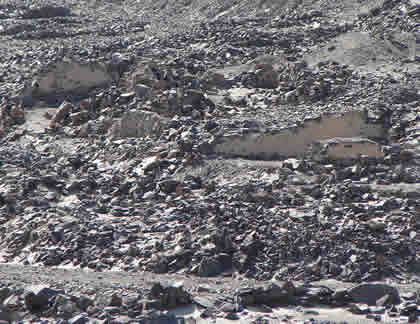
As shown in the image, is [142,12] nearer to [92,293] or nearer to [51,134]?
[51,134]

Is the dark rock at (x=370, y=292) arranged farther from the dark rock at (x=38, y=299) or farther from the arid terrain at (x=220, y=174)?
the dark rock at (x=38, y=299)

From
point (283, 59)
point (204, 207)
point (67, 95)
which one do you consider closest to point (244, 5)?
point (283, 59)

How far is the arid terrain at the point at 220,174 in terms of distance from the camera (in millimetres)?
7434

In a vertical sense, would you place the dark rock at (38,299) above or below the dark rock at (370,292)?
below

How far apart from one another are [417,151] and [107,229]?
3972 millimetres

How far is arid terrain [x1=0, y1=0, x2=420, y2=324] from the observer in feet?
24.4

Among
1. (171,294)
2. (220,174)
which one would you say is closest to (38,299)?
(171,294)

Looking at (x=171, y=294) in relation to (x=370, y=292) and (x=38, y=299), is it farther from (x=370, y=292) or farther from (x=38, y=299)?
(x=370, y=292)

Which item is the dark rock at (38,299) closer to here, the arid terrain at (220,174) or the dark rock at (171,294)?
the arid terrain at (220,174)

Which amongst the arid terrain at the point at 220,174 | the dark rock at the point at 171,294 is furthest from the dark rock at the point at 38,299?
the dark rock at the point at 171,294

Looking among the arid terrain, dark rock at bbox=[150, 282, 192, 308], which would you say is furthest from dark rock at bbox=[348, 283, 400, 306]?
dark rock at bbox=[150, 282, 192, 308]

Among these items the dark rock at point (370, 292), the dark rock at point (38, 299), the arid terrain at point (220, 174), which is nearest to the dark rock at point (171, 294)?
the arid terrain at point (220, 174)

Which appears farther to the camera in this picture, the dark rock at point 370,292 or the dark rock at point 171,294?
the dark rock at point 370,292

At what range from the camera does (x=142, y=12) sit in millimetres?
23750
